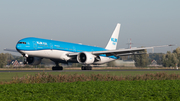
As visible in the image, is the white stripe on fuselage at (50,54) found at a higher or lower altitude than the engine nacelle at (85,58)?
higher

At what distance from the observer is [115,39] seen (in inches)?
2179

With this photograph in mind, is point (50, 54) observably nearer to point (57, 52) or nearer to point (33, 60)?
point (57, 52)

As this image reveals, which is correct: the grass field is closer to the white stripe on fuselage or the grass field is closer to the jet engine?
the white stripe on fuselage

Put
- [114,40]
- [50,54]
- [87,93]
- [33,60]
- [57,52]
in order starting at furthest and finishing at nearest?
[114,40], [33,60], [57,52], [50,54], [87,93]

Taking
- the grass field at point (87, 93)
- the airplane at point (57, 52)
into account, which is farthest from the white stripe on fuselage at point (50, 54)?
the grass field at point (87, 93)

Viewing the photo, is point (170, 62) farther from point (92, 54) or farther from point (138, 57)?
point (92, 54)

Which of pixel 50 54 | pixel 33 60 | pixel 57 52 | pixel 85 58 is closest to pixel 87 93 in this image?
pixel 50 54

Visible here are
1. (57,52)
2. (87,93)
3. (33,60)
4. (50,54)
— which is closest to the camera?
(87,93)

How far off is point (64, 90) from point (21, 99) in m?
3.77

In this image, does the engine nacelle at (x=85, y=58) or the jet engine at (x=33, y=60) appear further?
the jet engine at (x=33, y=60)

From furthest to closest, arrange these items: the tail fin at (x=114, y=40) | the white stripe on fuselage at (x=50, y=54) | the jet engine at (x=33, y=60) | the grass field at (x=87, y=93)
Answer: the tail fin at (x=114, y=40) → the jet engine at (x=33, y=60) → the white stripe on fuselage at (x=50, y=54) → the grass field at (x=87, y=93)

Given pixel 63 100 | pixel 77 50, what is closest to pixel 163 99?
pixel 63 100

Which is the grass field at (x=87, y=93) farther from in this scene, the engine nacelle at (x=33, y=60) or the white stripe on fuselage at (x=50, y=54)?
the engine nacelle at (x=33, y=60)

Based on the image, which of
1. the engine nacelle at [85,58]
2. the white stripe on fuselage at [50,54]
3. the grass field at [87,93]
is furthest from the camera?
the engine nacelle at [85,58]
